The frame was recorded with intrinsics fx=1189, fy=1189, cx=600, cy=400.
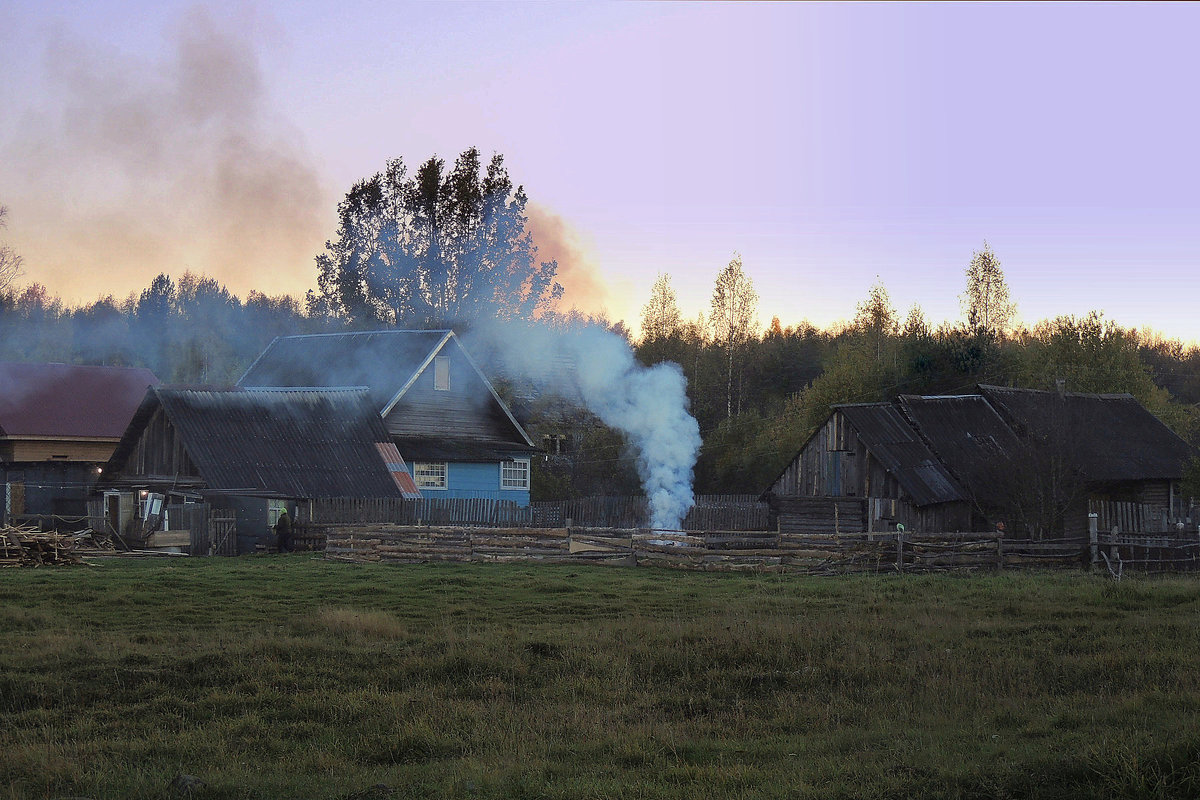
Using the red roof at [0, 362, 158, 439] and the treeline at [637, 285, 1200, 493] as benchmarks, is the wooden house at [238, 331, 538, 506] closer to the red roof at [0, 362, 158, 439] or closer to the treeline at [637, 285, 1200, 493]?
→ the red roof at [0, 362, 158, 439]

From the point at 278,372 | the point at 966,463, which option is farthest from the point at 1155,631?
the point at 278,372

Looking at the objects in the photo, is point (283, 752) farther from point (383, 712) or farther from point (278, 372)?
point (278, 372)

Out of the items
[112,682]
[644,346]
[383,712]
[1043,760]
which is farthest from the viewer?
[644,346]

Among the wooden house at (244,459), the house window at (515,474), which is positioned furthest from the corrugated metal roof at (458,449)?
the wooden house at (244,459)

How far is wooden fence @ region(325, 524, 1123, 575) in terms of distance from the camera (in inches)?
1213

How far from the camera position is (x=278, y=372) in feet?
181

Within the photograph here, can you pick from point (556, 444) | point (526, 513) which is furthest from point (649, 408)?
point (556, 444)

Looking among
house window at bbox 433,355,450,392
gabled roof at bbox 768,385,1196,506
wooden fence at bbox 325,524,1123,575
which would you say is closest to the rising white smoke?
house window at bbox 433,355,450,392

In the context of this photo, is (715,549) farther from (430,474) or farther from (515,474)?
(515,474)

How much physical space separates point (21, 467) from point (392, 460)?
1843cm

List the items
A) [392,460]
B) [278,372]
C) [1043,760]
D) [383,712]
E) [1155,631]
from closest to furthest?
[1043,760] < [383,712] < [1155,631] < [392,460] < [278,372]

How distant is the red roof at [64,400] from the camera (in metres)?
54.0

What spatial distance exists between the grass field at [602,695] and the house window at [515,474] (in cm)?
2794

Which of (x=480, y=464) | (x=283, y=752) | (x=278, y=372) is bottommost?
(x=283, y=752)
